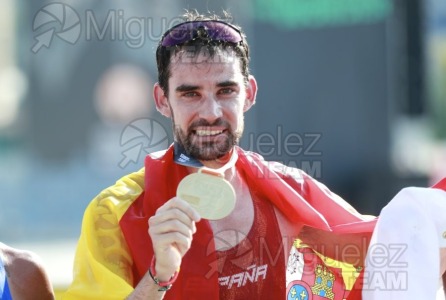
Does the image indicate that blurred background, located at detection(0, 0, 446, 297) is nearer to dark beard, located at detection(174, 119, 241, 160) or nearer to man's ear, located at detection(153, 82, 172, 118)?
man's ear, located at detection(153, 82, 172, 118)

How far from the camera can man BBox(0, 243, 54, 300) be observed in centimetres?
346

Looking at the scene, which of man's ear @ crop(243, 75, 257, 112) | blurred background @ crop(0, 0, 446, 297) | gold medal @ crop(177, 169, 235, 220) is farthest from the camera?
blurred background @ crop(0, 0, 446, 297)

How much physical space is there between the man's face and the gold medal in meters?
0.25

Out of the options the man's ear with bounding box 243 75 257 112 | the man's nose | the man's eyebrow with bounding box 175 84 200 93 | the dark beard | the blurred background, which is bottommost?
the dark beard

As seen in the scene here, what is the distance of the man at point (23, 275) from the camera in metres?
3.46

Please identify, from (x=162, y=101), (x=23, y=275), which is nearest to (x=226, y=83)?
(x=162, y=101)

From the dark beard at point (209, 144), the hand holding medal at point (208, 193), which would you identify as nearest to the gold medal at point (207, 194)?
the hand holding medal at point (208, 193)

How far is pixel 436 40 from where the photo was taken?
43.8ft

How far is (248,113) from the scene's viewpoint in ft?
36.2

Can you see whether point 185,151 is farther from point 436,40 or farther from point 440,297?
point 436,40

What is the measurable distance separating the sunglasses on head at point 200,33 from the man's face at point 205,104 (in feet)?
0.23

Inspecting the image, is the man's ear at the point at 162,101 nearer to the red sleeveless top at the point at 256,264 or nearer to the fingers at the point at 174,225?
the red sleeveless top at the point at 256,264

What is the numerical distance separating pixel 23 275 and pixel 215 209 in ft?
2.68

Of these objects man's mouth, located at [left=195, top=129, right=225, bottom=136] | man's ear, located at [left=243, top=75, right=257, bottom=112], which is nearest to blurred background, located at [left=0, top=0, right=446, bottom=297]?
man's ear, located at [left=243, top=75, right=257, bottom=112]
